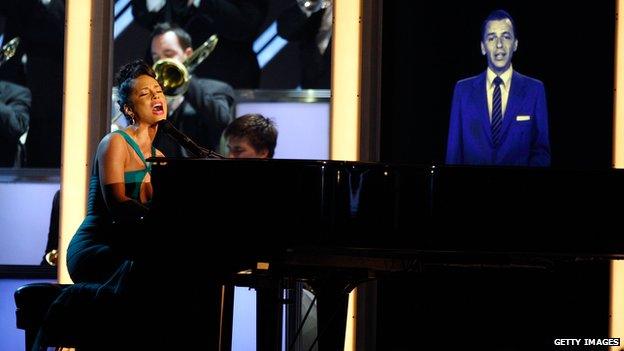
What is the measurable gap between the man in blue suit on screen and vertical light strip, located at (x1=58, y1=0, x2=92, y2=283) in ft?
5.59

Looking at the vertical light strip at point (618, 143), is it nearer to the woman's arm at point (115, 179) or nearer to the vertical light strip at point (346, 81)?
the vertical light strip at point (346, 81)

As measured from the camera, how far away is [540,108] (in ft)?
15.2

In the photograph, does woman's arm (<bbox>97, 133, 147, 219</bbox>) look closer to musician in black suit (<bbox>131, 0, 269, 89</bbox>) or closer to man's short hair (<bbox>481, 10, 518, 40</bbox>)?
musician in black suit (<bbox>131, 0, 269, 89</bbox>)

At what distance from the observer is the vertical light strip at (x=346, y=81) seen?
4.58m

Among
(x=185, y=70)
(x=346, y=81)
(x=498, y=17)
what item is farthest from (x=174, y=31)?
(x=498, y=17)

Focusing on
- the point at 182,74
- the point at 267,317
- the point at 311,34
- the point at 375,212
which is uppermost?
the point at 311,34

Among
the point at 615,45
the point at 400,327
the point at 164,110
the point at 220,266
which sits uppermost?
the point at 615,45

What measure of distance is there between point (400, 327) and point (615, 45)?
1.64 m

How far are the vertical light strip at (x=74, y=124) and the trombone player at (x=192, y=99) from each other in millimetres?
333

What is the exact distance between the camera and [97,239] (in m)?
3.56

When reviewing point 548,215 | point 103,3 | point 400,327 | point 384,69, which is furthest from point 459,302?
point 103,3

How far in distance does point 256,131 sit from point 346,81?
1.56 ft

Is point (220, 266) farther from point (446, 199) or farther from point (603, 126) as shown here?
point (603, 126)

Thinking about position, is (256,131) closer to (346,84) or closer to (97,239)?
(346,84)
